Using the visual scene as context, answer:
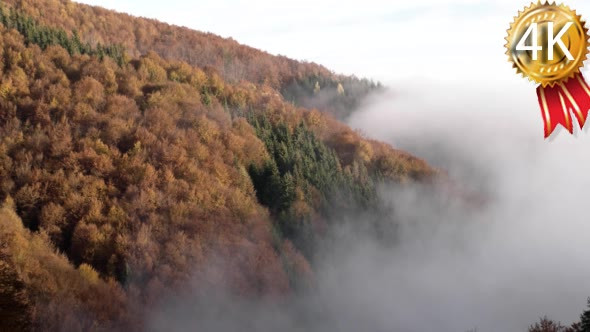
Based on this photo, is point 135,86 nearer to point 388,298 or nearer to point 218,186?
point 218,186

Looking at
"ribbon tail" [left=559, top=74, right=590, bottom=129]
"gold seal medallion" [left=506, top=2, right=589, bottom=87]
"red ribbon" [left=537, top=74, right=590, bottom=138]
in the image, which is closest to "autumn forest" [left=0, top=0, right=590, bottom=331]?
"red ribbon" [left=537, top=74, right=590, bottom=138]

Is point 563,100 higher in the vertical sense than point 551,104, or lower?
higher

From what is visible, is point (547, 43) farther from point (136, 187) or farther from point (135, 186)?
point (135, 186)

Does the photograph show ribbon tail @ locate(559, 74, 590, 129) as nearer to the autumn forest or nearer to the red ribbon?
the red ribbon

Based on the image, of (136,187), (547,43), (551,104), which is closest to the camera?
(547,43)


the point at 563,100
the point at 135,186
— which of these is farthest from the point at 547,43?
the point at 135,186

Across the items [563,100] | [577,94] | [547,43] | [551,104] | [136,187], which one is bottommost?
[136,187]

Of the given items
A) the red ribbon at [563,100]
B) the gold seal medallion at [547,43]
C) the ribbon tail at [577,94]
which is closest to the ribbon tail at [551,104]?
the red ribbon at [563,100]
